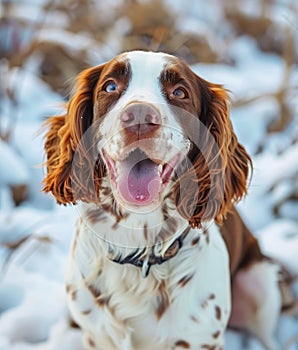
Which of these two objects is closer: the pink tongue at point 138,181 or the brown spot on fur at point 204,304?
the pink tongue at point 138,181

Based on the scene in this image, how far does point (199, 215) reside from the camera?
1.57m

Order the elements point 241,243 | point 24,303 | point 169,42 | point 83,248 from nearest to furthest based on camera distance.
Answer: point 83,248
point 241,243
point 24,303
point 169,42

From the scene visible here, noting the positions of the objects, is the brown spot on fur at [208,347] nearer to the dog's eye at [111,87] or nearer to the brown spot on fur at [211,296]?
the brown spot on fur at [211,296]

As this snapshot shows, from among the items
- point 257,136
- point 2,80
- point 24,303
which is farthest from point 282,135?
point 24,303

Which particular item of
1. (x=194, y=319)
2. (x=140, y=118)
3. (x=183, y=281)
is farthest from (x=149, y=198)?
(x=194, y=319)

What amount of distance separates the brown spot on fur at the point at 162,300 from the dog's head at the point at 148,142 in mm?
211

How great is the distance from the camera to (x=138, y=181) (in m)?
1.40

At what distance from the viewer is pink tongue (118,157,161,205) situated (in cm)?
140

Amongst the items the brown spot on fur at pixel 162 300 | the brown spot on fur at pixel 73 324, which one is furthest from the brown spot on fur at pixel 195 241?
the brown spot on fur at pixel 73 324

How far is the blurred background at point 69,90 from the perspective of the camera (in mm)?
2346

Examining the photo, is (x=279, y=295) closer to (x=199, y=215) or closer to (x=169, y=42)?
(x=199, y=215)

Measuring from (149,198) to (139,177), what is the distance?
57 mm

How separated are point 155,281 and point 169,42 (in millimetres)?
2939

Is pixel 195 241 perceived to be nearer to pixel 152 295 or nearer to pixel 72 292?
pixel 152 295
